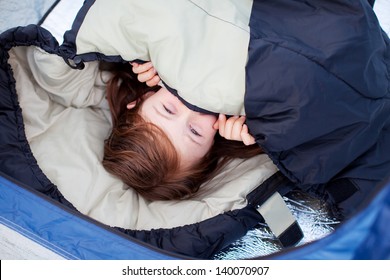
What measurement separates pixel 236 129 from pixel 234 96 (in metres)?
0.10

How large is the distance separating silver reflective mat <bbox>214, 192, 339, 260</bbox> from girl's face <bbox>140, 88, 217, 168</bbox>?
0.21 m

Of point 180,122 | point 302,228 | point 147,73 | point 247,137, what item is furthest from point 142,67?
point 302,228

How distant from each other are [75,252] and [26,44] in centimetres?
42

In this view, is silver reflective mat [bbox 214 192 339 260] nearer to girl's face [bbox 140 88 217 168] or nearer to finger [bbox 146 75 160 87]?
girl's face [bbox 140 88 217 168]

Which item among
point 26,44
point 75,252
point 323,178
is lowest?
point 75,252

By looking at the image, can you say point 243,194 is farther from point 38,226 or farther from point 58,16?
point 58,16

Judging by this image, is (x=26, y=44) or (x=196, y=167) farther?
(x=196, y=167)

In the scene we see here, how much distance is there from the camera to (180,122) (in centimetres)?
103

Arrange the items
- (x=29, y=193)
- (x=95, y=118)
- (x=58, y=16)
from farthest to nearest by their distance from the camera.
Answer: (x=58, y=16) → (x=95, y=118) → (x=29, y=193)

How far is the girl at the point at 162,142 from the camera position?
40.6 inches

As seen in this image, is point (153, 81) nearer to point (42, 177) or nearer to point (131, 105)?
point (131, 105)

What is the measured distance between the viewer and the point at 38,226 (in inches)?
35.3

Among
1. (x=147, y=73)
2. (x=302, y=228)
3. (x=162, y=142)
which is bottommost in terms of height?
(x=302, y=228)
